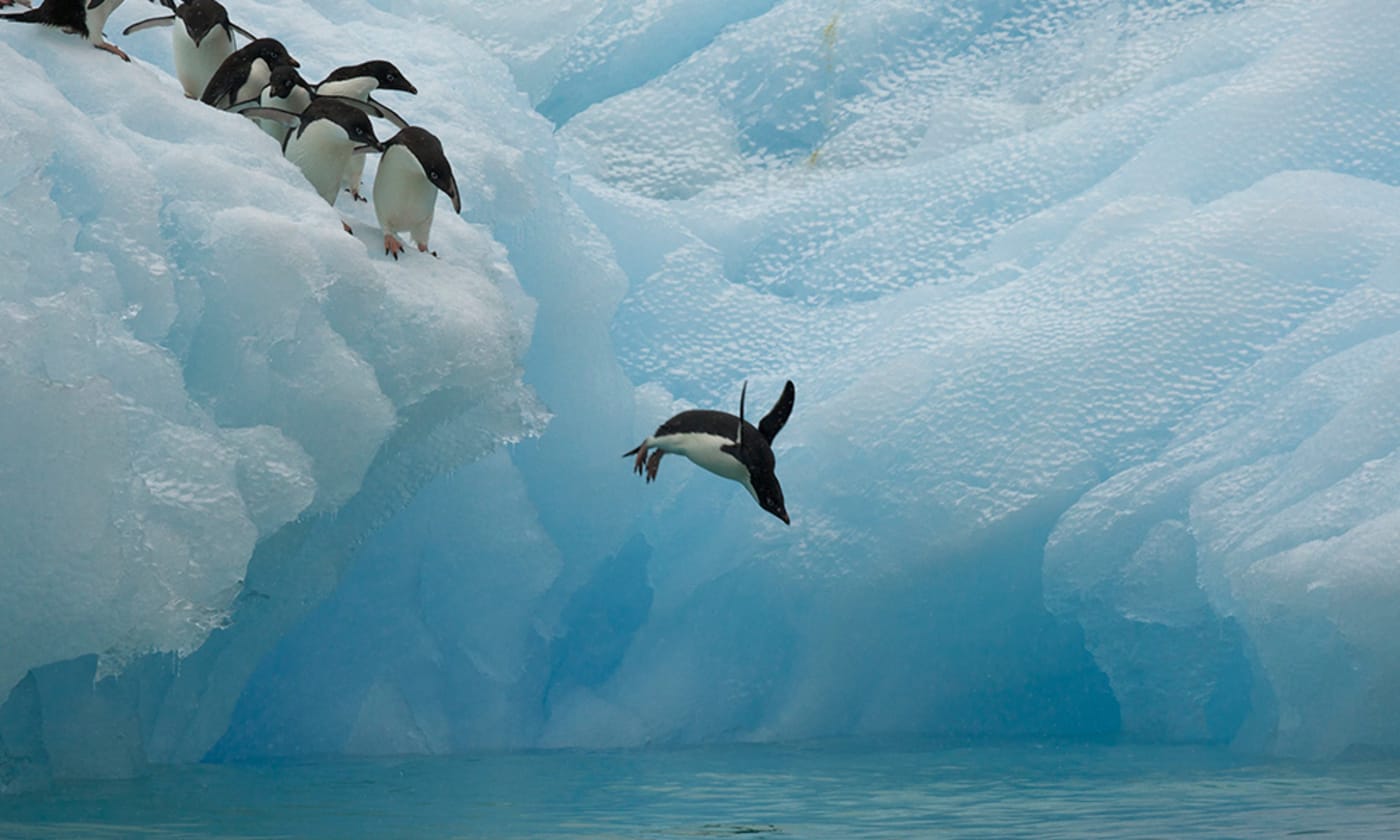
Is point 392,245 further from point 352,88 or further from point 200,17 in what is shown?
point 200,17

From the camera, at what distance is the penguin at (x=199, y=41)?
4695 millimetres

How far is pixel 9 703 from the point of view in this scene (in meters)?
3.67

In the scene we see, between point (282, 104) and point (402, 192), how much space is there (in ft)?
1.94

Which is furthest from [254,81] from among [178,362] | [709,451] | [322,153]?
[709,451]

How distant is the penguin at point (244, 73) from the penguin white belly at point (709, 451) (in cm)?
156

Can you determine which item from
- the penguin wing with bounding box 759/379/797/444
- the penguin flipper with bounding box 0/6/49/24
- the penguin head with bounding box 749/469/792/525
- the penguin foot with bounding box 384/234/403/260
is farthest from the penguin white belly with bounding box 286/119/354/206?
the penguin head with bounding box 749/469/792/525

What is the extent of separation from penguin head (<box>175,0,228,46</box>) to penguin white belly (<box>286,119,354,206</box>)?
16.4 inches

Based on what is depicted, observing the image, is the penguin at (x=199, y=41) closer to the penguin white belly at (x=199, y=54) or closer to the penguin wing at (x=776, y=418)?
the penguin white belly at (x=199, y=54)

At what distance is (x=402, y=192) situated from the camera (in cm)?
441

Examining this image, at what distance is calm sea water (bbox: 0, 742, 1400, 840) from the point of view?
3148 millimetres

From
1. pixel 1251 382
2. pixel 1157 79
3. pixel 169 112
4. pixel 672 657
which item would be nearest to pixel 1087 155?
pixel 1157 79

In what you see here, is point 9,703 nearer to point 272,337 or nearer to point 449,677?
point 272,337

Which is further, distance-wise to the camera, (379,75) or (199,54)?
(379,75)

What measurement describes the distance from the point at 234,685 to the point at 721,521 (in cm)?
165
